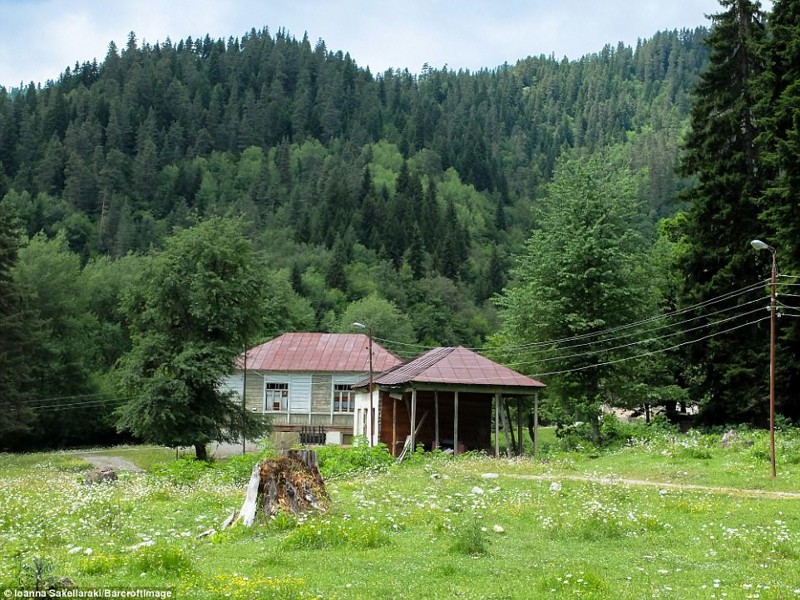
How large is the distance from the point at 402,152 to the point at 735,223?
510 ft

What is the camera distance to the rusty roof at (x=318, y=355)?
57.8 metres

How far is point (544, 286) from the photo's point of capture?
40.3 m

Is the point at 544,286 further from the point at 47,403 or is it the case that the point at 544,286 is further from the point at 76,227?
the point at 76,227

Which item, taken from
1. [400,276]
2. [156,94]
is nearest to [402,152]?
[156,94]

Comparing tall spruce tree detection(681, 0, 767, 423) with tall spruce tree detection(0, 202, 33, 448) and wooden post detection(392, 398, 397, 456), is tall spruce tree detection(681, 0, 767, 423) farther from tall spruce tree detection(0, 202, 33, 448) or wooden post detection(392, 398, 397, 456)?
tall spruce tree detection(0, 202, 33, 448)

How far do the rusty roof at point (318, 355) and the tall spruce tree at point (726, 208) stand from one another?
24317mm

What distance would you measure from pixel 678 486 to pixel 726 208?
18697 millimetres

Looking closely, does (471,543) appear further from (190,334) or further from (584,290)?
(584,290)

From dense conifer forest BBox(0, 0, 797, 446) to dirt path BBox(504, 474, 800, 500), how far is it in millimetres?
14022

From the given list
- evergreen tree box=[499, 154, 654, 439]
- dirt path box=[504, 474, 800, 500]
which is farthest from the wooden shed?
dirt path box=[504, 474, 800, 500]

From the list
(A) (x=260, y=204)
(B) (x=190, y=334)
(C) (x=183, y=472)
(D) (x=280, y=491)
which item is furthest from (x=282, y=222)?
(D) (x=280, y=491)

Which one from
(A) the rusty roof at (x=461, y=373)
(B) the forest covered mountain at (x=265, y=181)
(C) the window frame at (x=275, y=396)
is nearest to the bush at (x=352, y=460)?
(A) the rusty roof at (x=461, y=373)

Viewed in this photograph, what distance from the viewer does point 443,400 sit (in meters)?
38.1

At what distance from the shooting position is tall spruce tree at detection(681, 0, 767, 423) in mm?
35375
